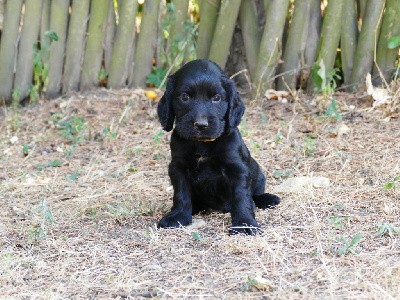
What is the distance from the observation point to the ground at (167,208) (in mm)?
4121

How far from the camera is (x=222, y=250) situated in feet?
15.1

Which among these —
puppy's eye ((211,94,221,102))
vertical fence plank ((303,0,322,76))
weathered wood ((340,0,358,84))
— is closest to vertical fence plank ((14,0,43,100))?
vertical fence plank ((303,0,322,76))

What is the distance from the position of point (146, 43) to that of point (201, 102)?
319 centimetres

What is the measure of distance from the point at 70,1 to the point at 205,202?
3.49m

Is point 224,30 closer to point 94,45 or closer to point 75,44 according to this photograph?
point 94,45

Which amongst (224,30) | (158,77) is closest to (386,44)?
(224,30)

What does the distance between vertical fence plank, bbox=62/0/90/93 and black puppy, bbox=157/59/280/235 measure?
3030mm

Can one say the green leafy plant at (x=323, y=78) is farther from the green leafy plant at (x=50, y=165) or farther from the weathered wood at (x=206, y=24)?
the green leafy plant at (x=50, y=165)

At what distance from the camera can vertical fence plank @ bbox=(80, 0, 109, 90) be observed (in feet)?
26.5

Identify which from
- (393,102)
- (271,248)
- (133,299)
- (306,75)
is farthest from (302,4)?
(133,299)

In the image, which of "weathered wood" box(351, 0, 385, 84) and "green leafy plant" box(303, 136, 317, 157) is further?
"weathered wood" box(351, 0, 385, 84)

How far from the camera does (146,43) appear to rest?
8156 mm

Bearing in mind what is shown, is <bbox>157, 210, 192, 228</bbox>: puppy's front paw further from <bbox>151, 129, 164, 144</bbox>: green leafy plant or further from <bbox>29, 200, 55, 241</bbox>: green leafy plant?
<bbox>151, 129, 164, 144</bbox>: green leafy plant

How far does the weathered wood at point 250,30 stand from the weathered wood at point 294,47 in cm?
29
